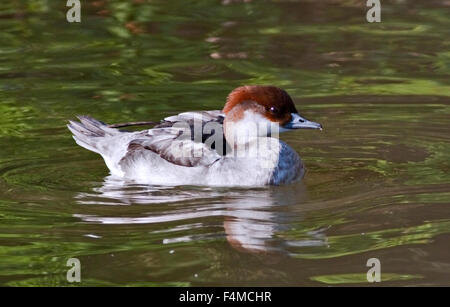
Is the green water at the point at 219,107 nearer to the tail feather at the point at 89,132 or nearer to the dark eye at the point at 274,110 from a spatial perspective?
the tail feather at the point at 89,132

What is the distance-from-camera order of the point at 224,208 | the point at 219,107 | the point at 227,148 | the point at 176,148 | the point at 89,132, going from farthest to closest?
the point at 219,107
the point at 89,132
the point at 227,148
the point at 176,148
the point at 224,208

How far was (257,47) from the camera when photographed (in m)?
15.0

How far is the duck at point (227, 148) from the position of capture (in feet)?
34.4

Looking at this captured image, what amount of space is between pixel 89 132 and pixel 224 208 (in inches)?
96.2

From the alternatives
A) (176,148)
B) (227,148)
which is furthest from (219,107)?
(176,148)

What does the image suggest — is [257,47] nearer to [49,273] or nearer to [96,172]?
[96,172]

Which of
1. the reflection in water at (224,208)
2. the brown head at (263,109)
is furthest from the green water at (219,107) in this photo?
the brown head at (263,109)

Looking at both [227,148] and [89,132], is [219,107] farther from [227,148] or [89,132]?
[227,148]

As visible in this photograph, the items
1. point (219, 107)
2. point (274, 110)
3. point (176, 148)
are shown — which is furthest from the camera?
point (219, 107)

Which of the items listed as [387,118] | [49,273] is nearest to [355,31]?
[387,118]

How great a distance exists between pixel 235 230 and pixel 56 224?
1558 mm

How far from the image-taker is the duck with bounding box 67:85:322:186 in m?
10.5

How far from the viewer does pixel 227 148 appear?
1083cm

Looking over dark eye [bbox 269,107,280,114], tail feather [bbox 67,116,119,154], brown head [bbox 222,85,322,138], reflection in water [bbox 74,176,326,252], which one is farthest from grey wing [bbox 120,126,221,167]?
dark eye [bbox 269,107,280,114]
